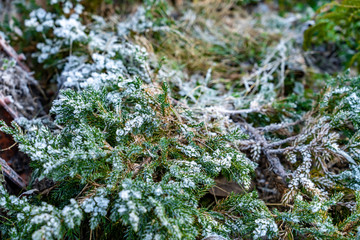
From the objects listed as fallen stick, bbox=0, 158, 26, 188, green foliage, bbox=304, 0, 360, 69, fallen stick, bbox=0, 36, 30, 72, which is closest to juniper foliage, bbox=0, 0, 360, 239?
fallen stick, bbox=0, 158, 26, 188

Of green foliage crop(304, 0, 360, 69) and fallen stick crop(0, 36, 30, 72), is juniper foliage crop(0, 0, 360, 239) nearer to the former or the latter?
fallen stick crop(0, 36, 30, 72)

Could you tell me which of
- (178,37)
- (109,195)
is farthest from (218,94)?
(109,195)


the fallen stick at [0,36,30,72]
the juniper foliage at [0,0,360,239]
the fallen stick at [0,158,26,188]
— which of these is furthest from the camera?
the fallen stick at [0,36,30,72]

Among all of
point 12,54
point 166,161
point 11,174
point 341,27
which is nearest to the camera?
point 166,161

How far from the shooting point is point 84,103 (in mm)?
1395

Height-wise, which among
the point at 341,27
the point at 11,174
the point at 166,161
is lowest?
the point at 341,27

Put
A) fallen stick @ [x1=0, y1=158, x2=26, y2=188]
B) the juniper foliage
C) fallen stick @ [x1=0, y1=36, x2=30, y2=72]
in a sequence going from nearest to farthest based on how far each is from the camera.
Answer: the juniper foliage < fallen stick @ [x1=0, y1=158, x2=26, y2=188] < fallen stick @ [x1=0, y1=36, x2=30, y2=72]

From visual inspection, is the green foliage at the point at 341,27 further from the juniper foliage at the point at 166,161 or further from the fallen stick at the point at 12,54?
the fallen stick at the point at 12,54

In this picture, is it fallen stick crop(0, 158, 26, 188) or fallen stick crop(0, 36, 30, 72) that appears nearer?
fallen stick crop(0, 158, 26, 188)

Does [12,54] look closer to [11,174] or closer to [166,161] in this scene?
[11,174]

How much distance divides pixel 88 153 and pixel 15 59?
1.38 m

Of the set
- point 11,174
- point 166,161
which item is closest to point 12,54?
point 11,174

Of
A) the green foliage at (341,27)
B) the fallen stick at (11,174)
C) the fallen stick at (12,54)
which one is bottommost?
the green foliage at (341,27)

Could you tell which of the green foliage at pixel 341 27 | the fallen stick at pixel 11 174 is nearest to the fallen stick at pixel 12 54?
the fallen stick at pixel 11 174
